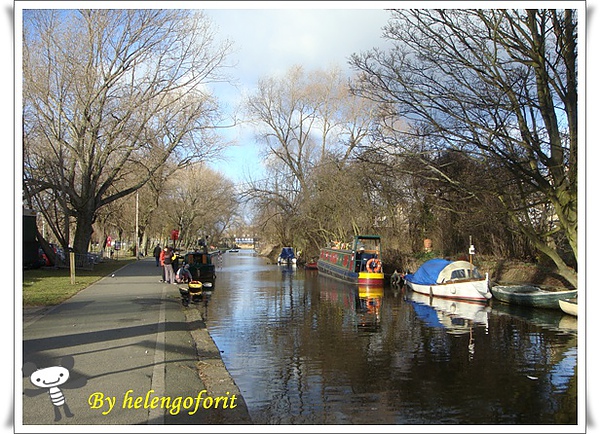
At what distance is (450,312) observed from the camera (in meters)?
23.1

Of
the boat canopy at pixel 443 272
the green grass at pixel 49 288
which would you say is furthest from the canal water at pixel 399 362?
the green grass at pixel 49 288

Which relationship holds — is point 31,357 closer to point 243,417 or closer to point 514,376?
point 243,417

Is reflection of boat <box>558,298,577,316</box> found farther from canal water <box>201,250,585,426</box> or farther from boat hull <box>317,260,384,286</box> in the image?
boat hull <box>317,260,384,286</box>

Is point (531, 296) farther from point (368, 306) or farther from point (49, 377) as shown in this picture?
point (49, 377)

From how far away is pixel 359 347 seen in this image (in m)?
14.9

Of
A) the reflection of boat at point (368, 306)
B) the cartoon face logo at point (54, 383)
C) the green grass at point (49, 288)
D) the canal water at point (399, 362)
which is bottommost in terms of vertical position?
the reflection of boat at point (368, 306)

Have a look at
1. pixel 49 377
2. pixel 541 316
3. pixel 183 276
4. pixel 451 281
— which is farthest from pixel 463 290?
pixel 49 377

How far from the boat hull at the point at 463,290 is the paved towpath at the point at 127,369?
13.9 m

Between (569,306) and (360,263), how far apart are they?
1811 centimetres

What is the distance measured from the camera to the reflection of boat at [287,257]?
60322 millimetres

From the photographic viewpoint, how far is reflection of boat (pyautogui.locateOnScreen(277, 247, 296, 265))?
60.3 m

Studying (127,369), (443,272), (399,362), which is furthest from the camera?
(443,272)

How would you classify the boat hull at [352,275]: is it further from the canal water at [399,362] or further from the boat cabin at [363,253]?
the canal water at [399,362]

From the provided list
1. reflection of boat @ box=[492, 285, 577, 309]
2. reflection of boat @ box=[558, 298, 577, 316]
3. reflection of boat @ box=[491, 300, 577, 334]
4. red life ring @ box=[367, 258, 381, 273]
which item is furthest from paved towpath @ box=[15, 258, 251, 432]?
red life ring @ box=[367, 258, 381, 273]
